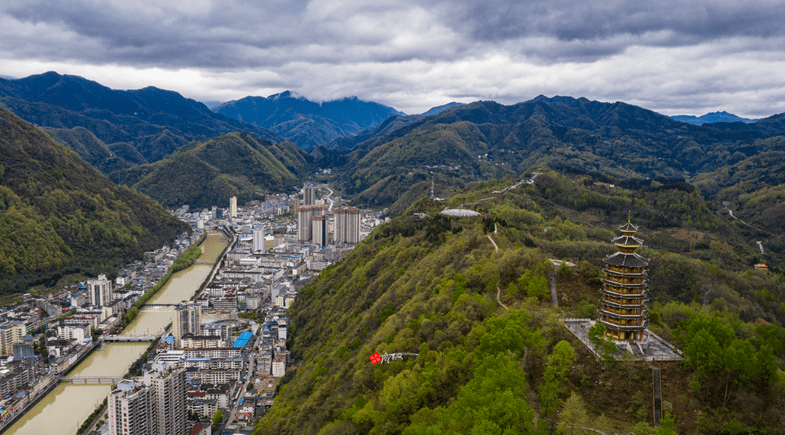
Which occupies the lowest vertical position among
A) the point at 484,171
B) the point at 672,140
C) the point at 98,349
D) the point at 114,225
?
the point at 98,349

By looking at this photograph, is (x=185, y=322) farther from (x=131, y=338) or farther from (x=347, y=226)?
(x=347, y=226)

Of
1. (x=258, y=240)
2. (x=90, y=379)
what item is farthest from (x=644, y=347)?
(x=258, y=240)

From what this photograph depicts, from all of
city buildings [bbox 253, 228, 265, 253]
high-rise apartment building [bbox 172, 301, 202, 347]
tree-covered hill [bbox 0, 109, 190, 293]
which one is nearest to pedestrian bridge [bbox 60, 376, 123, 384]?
high-rise apartment building [bbox 172, 301, 202, 347]

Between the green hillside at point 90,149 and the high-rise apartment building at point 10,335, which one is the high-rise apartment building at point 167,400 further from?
the green hillside at point 90,149

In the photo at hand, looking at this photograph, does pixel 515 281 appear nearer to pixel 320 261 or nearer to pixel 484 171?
pixel 320 261

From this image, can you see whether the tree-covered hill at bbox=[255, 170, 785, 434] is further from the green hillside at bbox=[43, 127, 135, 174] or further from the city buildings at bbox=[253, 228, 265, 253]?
the green hillside at bbox=[43, 127, 135, 174]

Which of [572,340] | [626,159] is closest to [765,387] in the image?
[572,340]

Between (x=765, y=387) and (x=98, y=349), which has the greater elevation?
(x=765, y=387)

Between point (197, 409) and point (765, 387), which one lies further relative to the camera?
point (197, 409)
